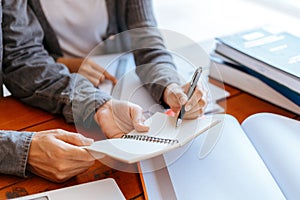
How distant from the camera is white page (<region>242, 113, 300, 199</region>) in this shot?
0.61 m

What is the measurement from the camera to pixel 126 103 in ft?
2.30

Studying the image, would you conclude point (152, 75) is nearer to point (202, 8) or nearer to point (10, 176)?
point (10, 176)

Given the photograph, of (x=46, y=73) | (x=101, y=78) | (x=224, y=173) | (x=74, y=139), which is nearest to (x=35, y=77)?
(x=46, y=73)

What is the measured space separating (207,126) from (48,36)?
0.53 meters

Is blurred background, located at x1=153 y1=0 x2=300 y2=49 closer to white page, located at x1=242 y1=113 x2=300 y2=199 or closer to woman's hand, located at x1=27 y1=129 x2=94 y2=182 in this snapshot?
white page, located at x1=242 y1=113 x2=300 y2=199

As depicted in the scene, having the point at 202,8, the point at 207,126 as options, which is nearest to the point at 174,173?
the point at 207,126

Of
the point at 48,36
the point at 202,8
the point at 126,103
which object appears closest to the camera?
the point at 126,103

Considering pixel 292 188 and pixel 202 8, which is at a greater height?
pixel 292 188

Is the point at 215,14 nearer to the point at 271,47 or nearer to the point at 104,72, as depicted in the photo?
the point at 271,47

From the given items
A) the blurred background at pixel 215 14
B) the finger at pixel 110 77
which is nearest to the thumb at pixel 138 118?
the finger at pixel 110 77

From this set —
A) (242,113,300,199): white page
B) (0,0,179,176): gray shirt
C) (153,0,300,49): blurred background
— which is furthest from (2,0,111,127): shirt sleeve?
(153,0,300,49): blurred background

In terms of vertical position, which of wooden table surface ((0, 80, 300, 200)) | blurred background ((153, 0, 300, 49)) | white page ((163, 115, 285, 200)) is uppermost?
white page ((163, 115, 285, 200))

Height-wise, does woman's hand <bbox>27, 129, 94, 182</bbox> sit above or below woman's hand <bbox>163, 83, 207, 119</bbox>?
below

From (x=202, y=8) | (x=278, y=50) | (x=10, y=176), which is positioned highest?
(x=278, y=50)
